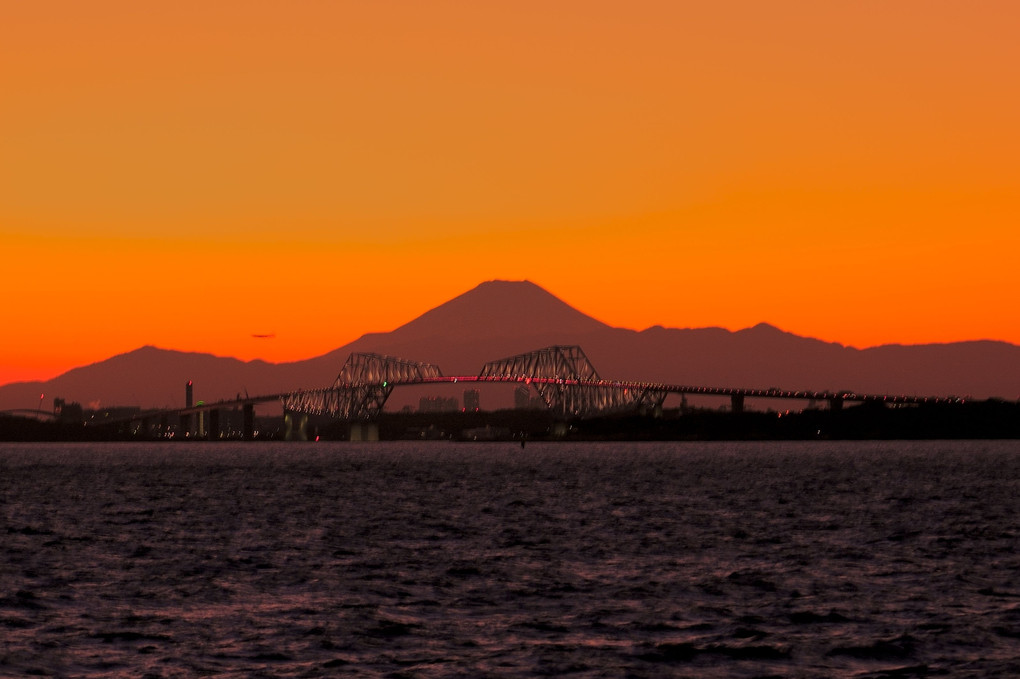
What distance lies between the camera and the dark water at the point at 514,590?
26969 millimetres

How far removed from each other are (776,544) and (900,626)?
21.1 metres

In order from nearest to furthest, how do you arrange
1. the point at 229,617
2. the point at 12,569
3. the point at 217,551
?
the point at 229,617 → the point at 12,569 → the point at 217,551

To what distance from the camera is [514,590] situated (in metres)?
37.5

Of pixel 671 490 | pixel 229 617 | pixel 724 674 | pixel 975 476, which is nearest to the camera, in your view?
pixel 724 674

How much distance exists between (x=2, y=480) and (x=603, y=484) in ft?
189

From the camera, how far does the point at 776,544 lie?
51969mm

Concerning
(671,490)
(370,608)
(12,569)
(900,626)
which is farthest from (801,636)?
(671,490)

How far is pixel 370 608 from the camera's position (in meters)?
33.9

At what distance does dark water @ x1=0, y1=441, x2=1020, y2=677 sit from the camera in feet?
88.5

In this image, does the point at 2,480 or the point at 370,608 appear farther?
the point at 2,480

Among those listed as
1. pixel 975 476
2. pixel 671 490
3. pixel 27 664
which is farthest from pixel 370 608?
pixel 975 476

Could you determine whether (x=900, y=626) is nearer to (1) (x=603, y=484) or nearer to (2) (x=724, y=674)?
(2) (x=724, y=674)

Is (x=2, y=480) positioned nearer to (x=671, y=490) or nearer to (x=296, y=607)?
(x=671, y=490)

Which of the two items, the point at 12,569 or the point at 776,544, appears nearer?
the point at 12,569
